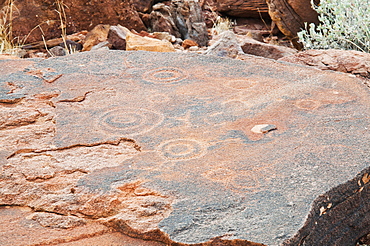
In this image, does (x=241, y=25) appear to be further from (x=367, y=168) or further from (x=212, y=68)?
(x=367, y=168)

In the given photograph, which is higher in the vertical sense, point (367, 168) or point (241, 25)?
point (367, 168)

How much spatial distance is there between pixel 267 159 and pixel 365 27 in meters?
2.49

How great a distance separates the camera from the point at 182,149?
191 cm

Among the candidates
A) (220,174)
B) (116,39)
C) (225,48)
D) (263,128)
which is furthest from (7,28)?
(220,174)

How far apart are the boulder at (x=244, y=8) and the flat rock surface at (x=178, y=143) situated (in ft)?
12.6

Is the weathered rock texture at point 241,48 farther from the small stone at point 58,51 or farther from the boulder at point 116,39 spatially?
the small stone at point 58,51

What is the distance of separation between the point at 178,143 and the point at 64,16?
131 inches

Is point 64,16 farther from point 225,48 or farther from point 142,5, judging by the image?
point 225,48

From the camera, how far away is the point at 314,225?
1.53 meters

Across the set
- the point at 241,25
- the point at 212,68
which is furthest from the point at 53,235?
the point at 241,25

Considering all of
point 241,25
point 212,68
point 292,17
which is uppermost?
point 212,68

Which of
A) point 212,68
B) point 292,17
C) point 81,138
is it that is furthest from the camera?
point 292,17

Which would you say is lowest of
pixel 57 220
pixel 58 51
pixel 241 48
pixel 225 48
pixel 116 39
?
pixel 58 51

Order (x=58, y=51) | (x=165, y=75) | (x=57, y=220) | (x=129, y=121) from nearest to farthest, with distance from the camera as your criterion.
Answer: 1. (x=57, y=220)
2. (x=129, y=121)
3. (x=165, y=75)
4. (x=58, y=51)
